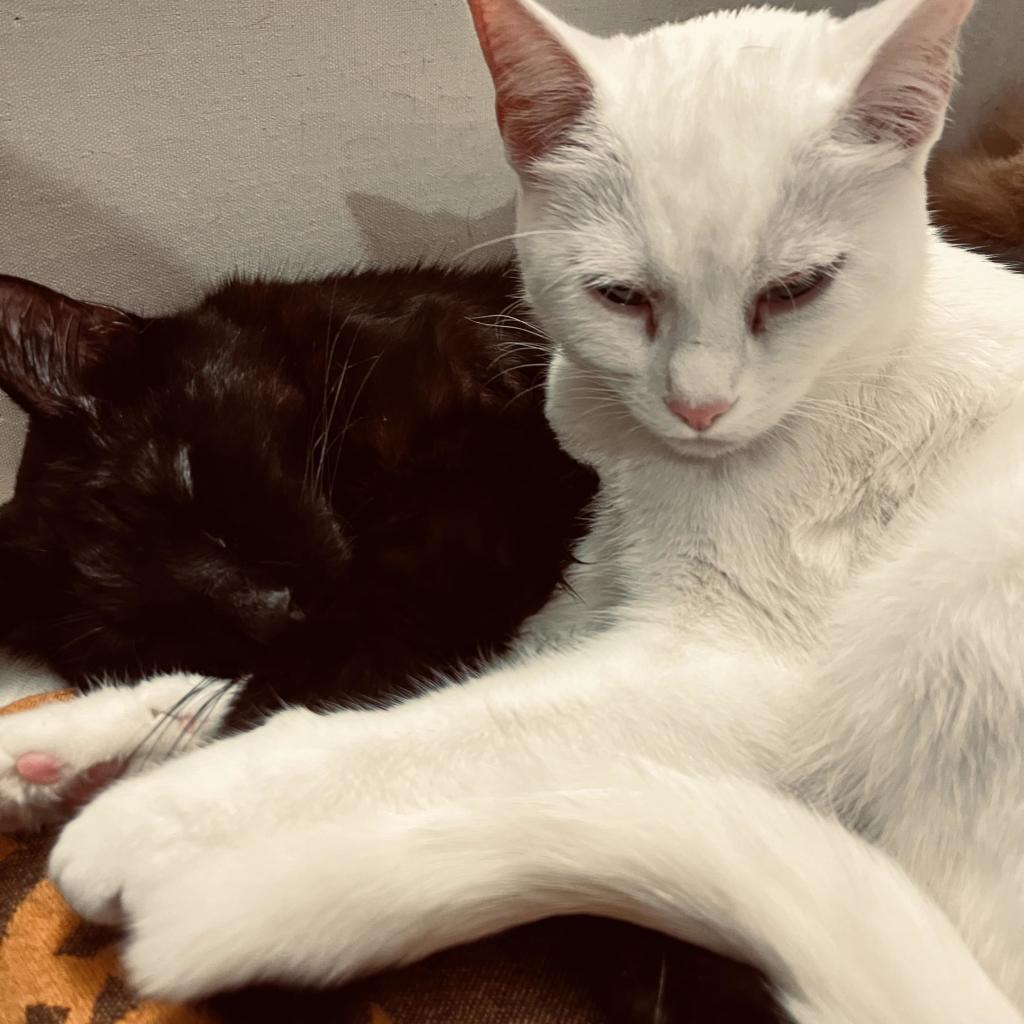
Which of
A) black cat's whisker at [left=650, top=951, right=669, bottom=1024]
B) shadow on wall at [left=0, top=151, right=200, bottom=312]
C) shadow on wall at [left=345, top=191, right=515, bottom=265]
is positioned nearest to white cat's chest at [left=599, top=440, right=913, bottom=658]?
black cat's whisker at [left=650, top=951, right=669, bottom=1024]

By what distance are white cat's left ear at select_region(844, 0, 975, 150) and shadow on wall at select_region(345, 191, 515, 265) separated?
0.57m

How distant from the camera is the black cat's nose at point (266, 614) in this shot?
0.89 m

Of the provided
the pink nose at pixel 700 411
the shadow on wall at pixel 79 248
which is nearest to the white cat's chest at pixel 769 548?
the pink nose at pixel 700 411

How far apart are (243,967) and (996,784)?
1.74 ft

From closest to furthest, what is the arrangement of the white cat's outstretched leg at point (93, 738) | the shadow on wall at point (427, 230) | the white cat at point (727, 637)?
the white cat at point (727, 637) → the white cat's outstretched leg at point (93, 738) → the shadow on wall at point (427, 230)

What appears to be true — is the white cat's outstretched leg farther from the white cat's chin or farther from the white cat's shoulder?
the white cat's shoulder

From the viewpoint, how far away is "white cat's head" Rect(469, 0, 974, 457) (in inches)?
29.2

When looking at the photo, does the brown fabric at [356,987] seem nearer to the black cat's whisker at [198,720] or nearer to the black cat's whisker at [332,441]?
the black cat's whisker at [198,720]

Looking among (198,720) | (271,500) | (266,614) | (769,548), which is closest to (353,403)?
(271,500)

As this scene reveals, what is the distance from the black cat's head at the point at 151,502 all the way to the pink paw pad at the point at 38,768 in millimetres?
125

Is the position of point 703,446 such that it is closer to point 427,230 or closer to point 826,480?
point 826,480

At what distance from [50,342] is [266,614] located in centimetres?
36

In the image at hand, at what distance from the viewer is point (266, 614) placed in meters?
0.89

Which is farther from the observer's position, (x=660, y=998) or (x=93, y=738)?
(x=93, y=738)
